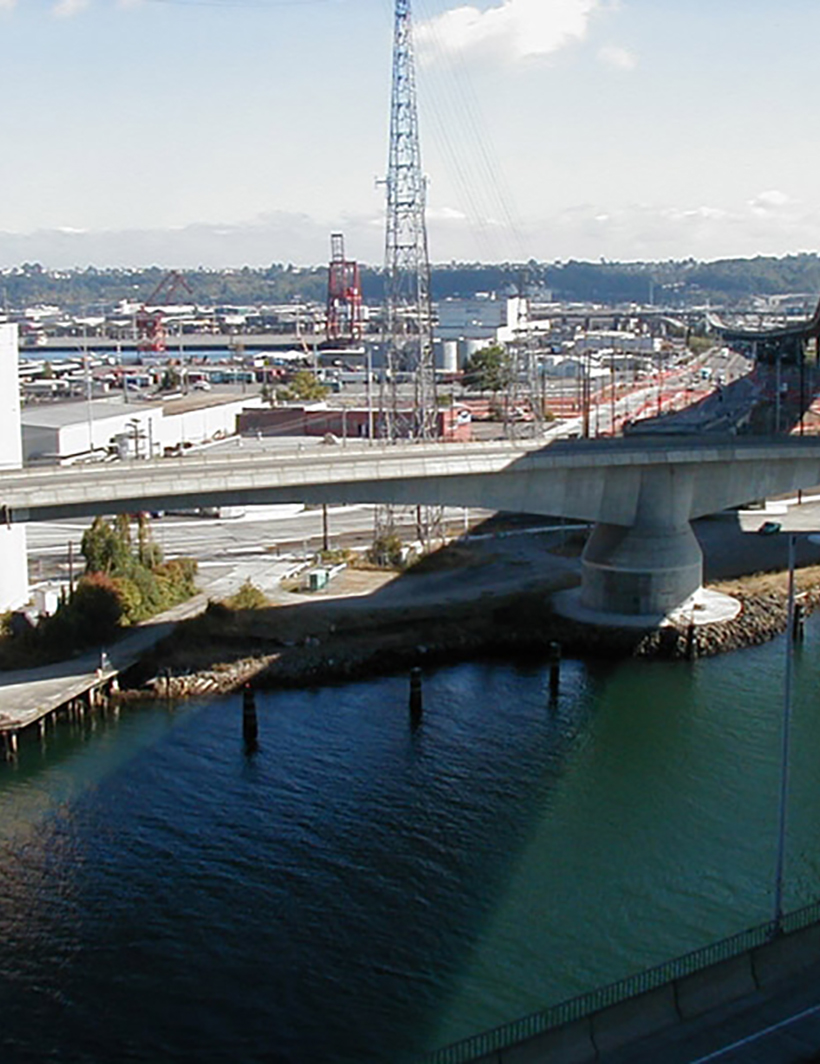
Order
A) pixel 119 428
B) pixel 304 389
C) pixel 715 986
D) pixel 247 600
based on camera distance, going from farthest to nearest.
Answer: pixel 304 389, pixel 119 428, pixel 247 600, pixel 715 986

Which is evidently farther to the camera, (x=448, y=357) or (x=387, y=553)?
(x=448, y=357)

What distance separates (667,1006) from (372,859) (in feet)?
19.7

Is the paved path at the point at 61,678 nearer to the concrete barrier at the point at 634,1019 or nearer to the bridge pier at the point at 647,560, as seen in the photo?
the bridge pier at the point at 647,560

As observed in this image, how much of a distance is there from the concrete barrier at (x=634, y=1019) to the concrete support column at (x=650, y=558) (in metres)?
16.2

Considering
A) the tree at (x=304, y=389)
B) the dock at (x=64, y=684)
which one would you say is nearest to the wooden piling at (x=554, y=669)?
the dock at (x=64, y=684)

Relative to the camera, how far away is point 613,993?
42.4ft

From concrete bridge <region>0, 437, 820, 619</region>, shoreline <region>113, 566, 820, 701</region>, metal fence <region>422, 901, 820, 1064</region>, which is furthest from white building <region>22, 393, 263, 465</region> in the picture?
metal fence <region>422, 901, 820, 1064</region>

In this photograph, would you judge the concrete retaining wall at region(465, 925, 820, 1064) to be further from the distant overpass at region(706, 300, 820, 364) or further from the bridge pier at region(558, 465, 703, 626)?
the distant overpass at region(706, 300, 820, 364)

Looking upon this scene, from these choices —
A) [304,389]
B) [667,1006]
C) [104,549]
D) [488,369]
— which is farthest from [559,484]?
[488,369]

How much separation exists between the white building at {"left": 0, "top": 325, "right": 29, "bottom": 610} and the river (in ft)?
19.7

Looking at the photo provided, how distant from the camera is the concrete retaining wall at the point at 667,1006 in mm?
10383

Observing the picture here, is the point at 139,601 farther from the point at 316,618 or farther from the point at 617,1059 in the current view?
the point at 617,1059

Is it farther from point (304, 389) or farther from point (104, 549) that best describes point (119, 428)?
point (304, 389)

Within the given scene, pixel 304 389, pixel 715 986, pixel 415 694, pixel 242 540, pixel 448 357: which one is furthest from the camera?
pixel 448 357
